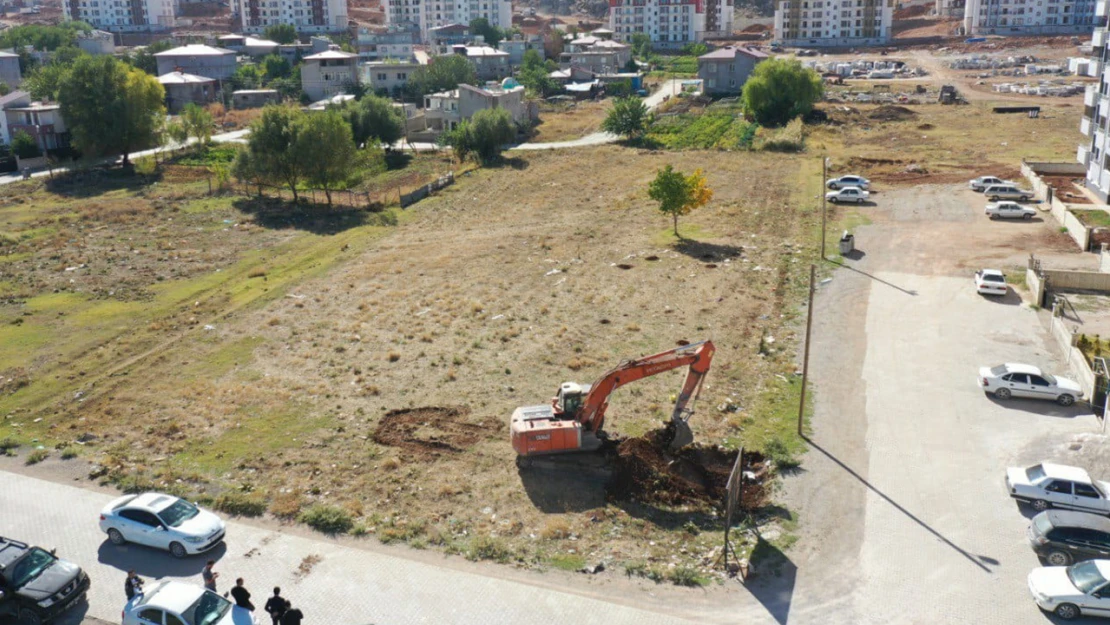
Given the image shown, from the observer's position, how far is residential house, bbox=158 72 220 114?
97.0m

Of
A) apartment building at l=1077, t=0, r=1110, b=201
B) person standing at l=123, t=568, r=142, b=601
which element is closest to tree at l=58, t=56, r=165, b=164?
person standing at l=123, t=568, r=142, b=601

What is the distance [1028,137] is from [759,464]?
60.5 metres

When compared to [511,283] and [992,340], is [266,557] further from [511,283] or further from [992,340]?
[992,340]

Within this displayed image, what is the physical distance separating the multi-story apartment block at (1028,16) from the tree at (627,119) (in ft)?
399

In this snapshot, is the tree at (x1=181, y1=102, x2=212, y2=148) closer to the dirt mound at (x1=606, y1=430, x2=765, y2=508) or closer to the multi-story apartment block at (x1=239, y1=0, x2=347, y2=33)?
the dirt mound at (x1=606, y1=430, x2=765, y2=508)

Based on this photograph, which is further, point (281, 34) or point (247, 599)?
point (281, 34)

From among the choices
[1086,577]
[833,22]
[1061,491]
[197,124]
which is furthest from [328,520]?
[833,22]

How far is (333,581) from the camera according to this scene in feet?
55.7

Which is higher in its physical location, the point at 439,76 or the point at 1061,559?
the point at 439,76

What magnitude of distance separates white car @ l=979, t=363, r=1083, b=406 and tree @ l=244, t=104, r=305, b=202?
4151 cm

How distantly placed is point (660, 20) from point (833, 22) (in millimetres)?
32822

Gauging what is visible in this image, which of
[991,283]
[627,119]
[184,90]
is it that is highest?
[184,90]

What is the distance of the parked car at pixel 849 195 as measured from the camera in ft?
165

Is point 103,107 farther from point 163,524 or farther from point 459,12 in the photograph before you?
point 459,12
